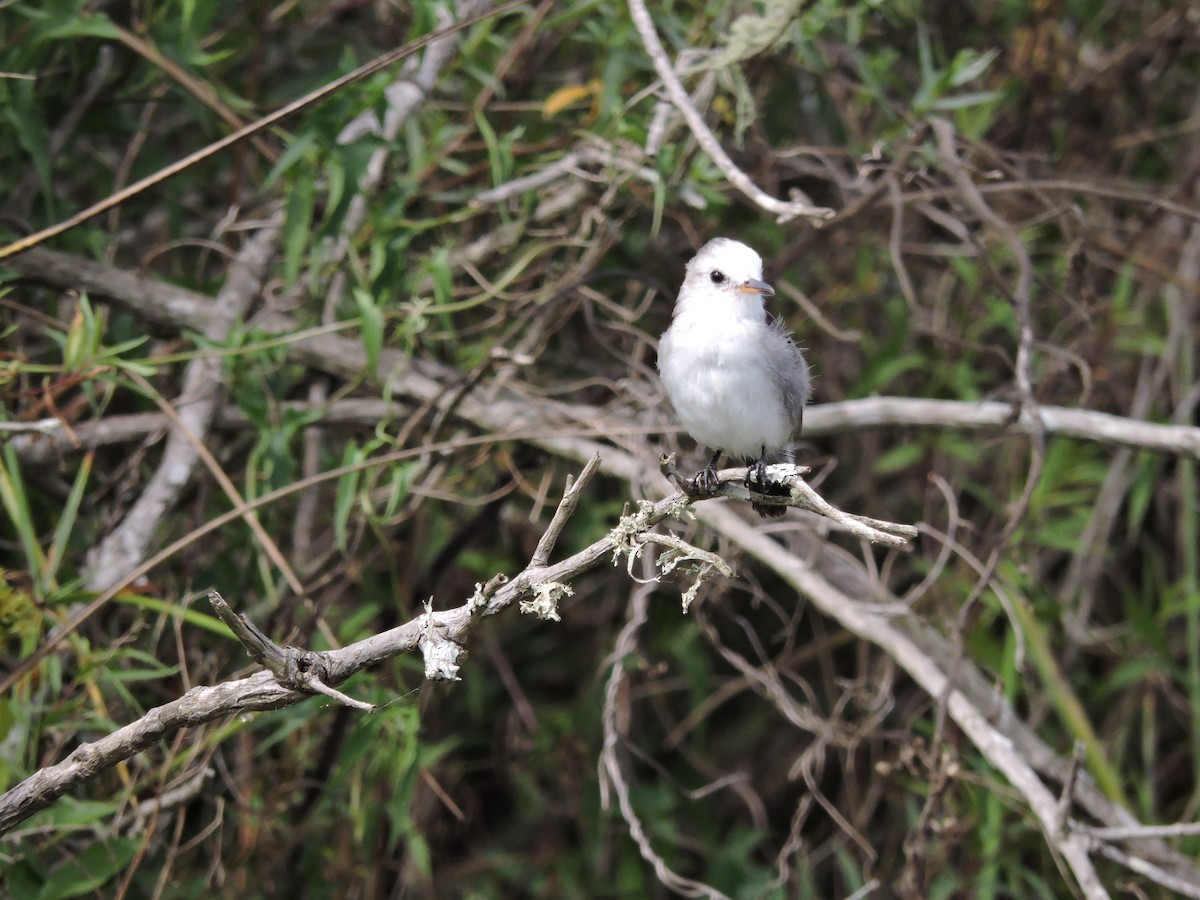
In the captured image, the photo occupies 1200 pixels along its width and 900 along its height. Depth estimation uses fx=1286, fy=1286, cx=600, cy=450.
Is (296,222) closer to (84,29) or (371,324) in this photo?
(371,324)

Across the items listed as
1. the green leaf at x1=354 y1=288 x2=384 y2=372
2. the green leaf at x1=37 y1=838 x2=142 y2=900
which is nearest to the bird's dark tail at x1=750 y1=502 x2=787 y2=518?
the green leaf at x1=354 y1=288 x2=384 y2=372

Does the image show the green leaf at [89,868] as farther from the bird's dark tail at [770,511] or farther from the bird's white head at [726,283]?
the bird's white head at [726,283]

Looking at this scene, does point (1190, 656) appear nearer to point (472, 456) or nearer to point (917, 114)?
point (917, 114)

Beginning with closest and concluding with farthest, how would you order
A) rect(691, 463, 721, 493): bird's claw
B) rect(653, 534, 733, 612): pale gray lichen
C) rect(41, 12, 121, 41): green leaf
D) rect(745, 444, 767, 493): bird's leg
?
rect(653, 534, 733, 612): pale gray lichen, rect(691, 463, 721, 493): bird's claw, rect(745, 444, 767, 493): bird's leg, rect(41, 12, 121, 41): green leaf

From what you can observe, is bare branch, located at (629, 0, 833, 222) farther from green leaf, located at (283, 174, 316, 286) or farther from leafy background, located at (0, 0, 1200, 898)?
green leaf, located at (283, 174, 316, 286)

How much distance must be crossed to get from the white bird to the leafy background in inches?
9.9

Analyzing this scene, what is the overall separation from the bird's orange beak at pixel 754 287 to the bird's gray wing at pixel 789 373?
0.49 ft

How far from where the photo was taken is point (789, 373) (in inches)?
135

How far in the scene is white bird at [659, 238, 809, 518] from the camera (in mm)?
3316

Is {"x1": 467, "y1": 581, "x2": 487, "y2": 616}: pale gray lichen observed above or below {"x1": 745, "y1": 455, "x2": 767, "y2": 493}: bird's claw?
above

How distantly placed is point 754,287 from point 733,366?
222 mm

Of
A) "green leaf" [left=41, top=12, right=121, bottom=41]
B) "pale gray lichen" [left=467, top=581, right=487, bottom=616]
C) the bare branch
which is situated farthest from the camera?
"green leaf" [left=41, top=12, right=121, bottom=41]

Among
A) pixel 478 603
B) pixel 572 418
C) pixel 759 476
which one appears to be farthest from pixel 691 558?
pixel 572 418

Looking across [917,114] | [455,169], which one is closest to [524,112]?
[455,169]
